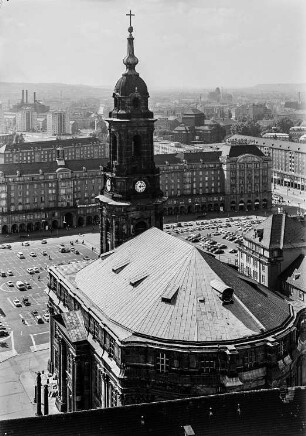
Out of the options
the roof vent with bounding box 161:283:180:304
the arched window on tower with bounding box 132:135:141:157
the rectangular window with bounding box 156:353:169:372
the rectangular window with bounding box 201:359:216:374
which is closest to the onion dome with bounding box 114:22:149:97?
the arched window on tower with bounding box 132:135:141:157

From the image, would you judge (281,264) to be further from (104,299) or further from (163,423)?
(163,423)

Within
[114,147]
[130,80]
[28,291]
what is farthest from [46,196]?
[130,80]

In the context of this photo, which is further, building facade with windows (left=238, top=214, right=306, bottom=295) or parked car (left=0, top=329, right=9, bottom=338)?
building facade with windows (left=238, top=214, right=306, bottom=295)

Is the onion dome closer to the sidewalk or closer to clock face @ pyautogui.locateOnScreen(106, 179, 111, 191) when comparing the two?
clock face @ pyautogui.locateOnScreen(106, 179, 111, 191)

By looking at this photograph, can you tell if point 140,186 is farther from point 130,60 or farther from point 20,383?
point 20,383

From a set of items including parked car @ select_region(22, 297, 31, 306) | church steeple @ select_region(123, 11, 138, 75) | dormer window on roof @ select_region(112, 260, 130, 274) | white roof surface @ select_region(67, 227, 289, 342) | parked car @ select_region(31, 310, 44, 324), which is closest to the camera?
white roof surface @ select_region(67, 227, 289, 342)

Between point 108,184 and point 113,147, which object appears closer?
point 113,147

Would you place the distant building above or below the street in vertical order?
above
